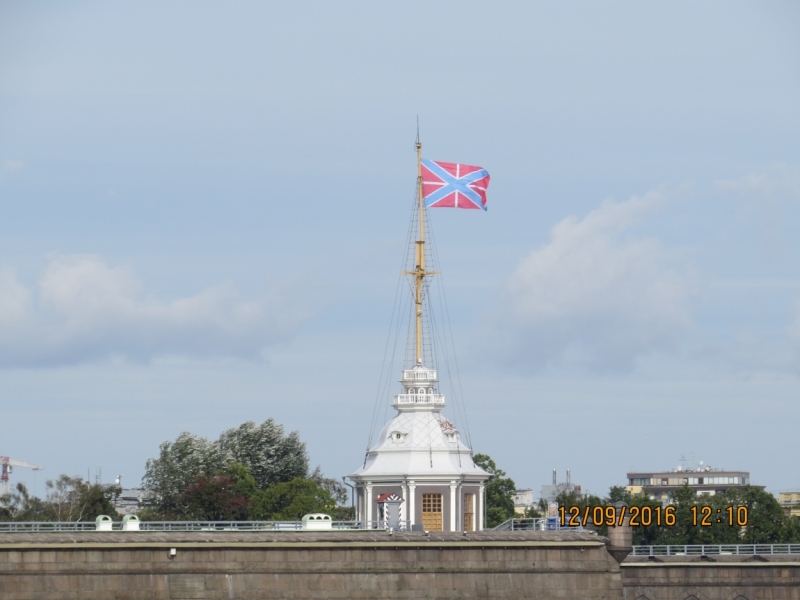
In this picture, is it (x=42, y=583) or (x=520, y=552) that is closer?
(x=42, y=583)

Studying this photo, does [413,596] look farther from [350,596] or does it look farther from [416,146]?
[416,146]

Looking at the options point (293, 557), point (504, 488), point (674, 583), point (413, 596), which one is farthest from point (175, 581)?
point (504, 488)

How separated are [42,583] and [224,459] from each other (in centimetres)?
6707

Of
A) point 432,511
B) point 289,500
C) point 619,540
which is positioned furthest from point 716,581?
point 289,500

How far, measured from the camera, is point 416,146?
9256 centimetres

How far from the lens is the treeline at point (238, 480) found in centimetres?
Result: 12356

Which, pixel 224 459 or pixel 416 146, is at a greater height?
pixel 416 146

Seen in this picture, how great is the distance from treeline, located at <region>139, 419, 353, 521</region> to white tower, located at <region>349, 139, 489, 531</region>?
31.2m

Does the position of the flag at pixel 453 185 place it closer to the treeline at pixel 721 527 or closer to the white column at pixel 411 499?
the white column at pixel 411 499

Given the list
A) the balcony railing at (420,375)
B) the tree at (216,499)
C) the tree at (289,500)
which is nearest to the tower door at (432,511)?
the balcony railing at (420,375)

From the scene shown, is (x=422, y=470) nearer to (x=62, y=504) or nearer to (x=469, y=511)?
(x=469, y=511)

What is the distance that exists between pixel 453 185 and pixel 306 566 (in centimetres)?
2350

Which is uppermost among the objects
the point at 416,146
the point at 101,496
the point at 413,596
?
the point at 416,146

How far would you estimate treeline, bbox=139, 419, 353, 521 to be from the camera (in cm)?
12356
